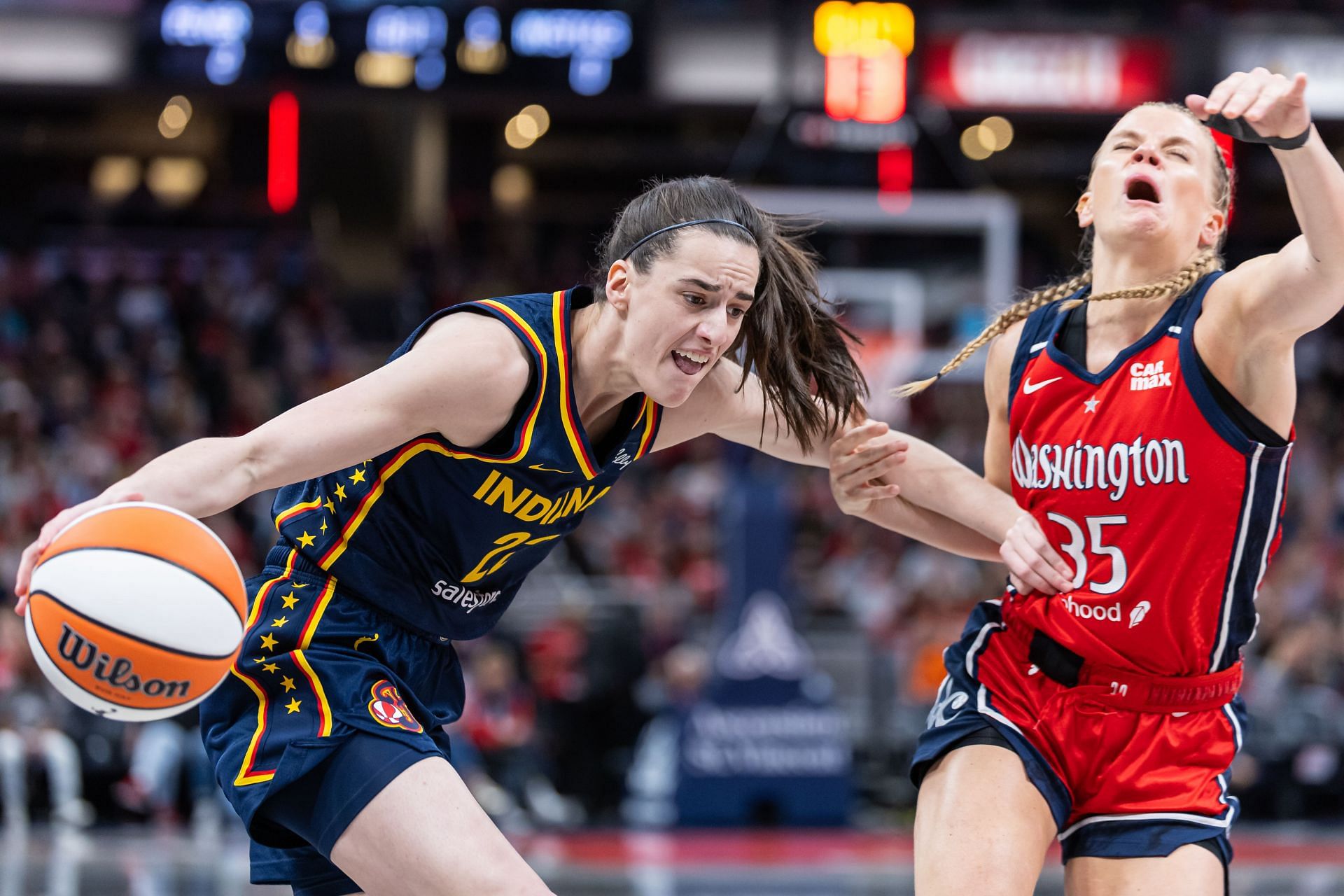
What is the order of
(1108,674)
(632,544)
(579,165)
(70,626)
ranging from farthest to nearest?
(579,165) → (632,544) → (1108,674) → (70,626)

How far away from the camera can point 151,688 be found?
116 inches

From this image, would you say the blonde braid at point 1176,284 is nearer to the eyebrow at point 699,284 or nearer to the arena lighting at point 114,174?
the eyebrow at point 699,284

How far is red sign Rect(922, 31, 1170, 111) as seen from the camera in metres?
12.0

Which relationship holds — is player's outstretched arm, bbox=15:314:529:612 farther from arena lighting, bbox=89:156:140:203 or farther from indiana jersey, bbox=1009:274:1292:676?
arena lighting, bbox=89:156:140:203

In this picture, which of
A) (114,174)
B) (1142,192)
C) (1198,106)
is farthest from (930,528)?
(114,174)

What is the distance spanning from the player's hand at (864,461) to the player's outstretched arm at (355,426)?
35.1 inches

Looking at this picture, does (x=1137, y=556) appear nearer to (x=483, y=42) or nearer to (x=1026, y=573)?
(x=1026, y=573)

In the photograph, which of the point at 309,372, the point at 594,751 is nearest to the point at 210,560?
the point at 594,751

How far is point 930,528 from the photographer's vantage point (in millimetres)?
3961

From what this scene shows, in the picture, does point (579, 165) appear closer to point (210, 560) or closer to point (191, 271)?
point (191, 271)

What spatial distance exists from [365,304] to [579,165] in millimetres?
4130

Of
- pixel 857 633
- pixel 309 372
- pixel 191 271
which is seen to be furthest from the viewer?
pixel 191 271

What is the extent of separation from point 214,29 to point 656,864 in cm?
750

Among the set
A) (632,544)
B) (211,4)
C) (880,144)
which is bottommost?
(632,544)
